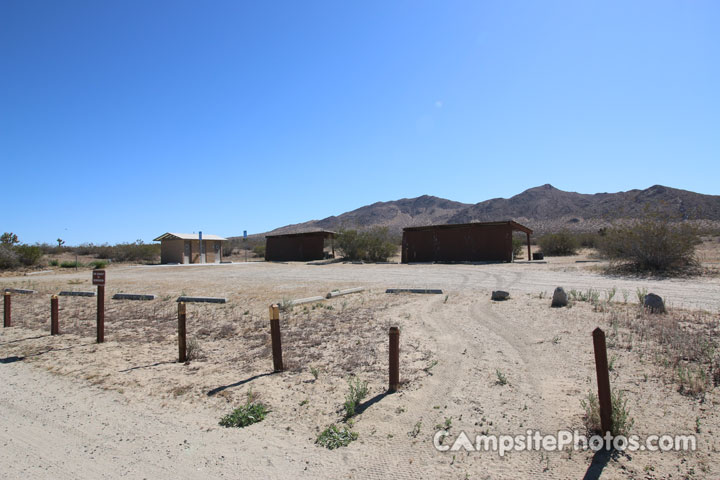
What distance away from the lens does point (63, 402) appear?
209 inches

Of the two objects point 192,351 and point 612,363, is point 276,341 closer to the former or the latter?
point 192,351

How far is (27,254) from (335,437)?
34.5 m

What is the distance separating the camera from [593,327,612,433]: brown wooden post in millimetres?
3576

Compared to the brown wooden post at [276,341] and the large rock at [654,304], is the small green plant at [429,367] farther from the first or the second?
the large rock at [654,304]

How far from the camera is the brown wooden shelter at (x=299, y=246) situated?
36.1m

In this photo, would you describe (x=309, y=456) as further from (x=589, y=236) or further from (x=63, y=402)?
(x=589, y=236)

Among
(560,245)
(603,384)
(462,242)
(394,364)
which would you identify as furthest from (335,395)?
(560,245)

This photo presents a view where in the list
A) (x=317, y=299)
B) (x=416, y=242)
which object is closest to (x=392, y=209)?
(x=416, y=242)

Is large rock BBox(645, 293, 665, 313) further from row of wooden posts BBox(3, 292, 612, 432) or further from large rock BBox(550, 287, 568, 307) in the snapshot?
row of wooden posts BBox(3, 292, 612, 432)

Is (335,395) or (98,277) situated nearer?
(335,395)

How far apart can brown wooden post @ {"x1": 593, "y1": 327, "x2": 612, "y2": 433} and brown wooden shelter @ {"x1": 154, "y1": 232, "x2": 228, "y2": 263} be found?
33.0m

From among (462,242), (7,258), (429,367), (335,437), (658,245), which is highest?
(462,242)

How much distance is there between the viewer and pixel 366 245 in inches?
1282

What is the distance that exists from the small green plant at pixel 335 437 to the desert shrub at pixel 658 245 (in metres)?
17.0
